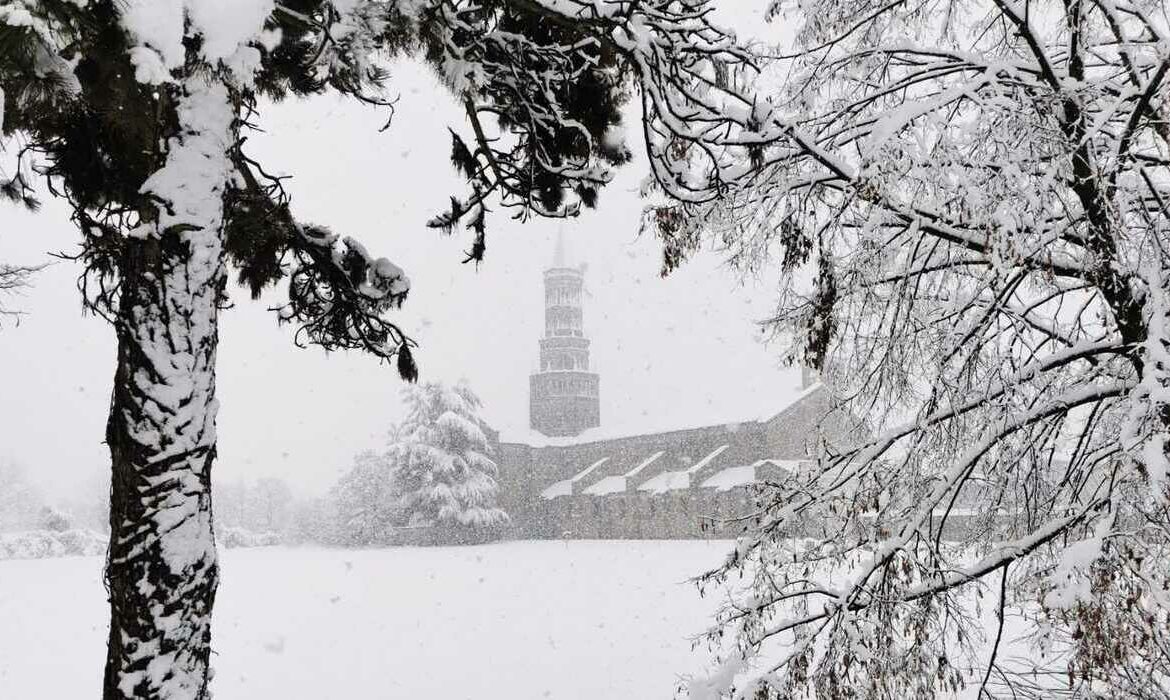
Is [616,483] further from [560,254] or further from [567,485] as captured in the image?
[560,254]

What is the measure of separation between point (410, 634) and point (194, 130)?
1202cm

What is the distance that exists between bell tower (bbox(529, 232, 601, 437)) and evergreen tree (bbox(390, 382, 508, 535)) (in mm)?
16917

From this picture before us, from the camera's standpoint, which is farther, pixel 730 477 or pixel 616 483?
pixel 616 483

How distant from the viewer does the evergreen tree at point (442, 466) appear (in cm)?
4469

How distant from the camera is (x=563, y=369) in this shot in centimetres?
6356

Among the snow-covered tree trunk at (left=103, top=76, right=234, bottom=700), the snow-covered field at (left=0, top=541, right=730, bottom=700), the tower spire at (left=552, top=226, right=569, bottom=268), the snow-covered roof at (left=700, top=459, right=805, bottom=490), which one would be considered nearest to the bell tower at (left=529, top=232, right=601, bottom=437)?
the tower spire at (left=552, top=226, right=569, bottom=268)

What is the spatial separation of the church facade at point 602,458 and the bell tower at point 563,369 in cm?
8

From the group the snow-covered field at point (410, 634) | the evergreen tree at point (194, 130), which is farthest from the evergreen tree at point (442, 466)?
the evergreen tree at point (194, 130)

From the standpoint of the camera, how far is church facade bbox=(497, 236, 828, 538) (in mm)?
42969

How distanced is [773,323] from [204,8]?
12.8 ft

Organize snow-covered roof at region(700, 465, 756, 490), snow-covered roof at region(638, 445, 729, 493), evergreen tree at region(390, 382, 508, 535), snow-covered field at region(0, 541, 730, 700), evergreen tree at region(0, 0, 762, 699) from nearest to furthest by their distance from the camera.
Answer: evergreen tree at region(0, 0, 762, 699) → snow-covered field at region(0, 541, 730, 700) → snow-covered roof at region(700, 465, 756, 490) → snow-covered roof at region(638, 445, 729, 493) → evergreen tree at region(390, 382, 508, 535)

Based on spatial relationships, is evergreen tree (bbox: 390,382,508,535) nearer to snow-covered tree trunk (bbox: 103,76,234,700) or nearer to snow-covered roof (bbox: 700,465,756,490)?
snow-covered roof (bbox: 700,465,756,490)

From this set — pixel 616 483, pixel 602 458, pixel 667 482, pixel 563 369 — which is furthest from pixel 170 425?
pixel 563 369

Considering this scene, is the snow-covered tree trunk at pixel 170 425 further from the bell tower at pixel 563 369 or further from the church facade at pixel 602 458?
the bell tower at pixel 563 369
